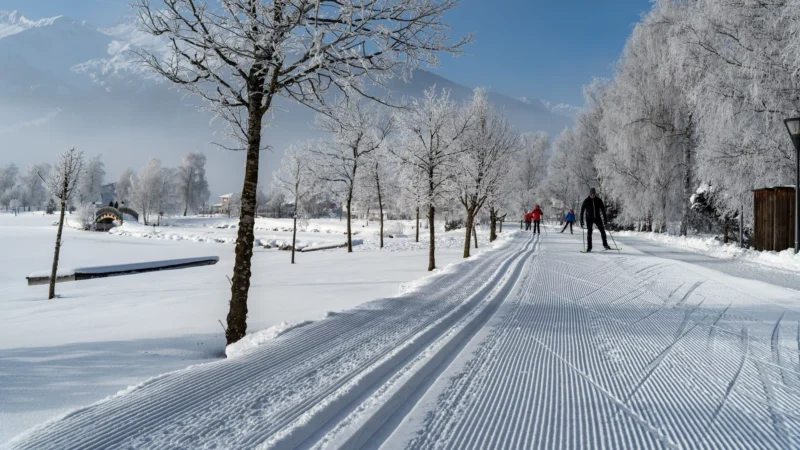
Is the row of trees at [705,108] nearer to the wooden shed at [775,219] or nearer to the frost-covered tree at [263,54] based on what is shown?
the wooden shed at [775,219]

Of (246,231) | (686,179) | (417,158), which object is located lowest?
(246,231)

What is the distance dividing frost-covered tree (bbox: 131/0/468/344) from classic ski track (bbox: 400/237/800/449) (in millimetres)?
3247

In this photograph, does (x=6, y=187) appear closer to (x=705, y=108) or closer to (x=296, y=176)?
(x=296, y=176)

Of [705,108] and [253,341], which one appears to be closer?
[253,341]

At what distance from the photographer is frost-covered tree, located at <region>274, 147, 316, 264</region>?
25875 mm

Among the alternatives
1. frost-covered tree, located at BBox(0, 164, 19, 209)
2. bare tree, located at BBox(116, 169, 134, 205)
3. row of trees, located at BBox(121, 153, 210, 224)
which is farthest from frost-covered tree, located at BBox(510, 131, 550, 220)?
frost-covered tree, located at BBox(0, 164, 19, 209)

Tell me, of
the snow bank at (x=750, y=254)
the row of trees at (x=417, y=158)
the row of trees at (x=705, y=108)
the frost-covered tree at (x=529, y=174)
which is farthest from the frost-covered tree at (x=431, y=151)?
the frost-covered tree at (x=529, y=174)

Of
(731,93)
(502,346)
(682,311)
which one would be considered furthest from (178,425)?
(731,93)

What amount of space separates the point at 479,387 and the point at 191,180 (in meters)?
101

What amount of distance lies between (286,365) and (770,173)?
16.2 meters

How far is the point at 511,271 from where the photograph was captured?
8.62m

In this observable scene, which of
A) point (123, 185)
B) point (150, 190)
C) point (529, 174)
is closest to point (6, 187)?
point (123, 185)

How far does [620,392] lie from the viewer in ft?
8.32

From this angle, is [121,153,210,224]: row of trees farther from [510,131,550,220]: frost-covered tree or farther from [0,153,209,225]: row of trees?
[510,131,550,220]: frost-covered tree
